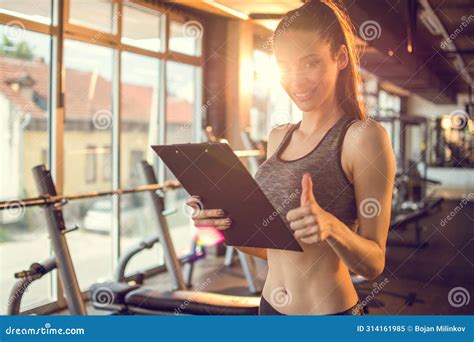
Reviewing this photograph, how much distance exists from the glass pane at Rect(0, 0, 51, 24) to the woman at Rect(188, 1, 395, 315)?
287 cm

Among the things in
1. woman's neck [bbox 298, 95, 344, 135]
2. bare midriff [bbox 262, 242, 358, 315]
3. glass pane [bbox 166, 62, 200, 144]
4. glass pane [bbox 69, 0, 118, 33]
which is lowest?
bare midriff [bbox 262, 242, 358, 315]

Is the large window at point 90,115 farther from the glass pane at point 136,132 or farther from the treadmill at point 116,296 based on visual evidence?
the treadmill at point 116,296

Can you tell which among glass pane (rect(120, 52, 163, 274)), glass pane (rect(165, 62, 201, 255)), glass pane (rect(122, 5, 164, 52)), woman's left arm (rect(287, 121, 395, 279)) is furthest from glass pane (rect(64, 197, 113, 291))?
woman's left arm (rect(287, 121, 395, 279))

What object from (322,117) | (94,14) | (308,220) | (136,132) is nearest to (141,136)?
(136,132)

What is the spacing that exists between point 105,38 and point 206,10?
152 centimetres

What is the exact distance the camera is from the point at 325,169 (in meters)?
1.21

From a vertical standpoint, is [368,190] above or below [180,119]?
below

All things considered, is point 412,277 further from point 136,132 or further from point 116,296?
point 116,296

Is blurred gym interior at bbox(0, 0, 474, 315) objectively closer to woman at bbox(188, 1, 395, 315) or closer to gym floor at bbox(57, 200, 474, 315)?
gym floor at bbox(57, 200, 474, 315)

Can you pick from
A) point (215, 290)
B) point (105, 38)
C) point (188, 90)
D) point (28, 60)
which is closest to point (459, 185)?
point (188, 90)

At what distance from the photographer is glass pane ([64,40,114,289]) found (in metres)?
4.64

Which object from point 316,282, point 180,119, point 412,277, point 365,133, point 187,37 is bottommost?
point 412,277

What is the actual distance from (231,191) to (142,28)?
14.8ft

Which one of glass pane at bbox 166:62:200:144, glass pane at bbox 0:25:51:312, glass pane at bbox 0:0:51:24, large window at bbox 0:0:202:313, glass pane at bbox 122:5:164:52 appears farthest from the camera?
glass pane at bbox 166:62:200:144
